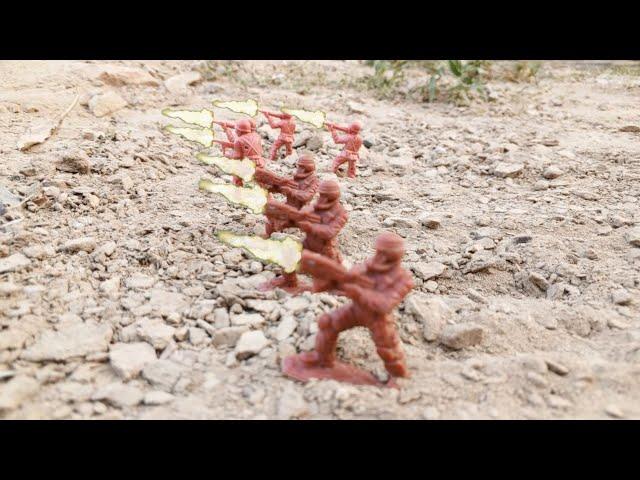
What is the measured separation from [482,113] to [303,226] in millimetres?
5200

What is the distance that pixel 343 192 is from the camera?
5820mm

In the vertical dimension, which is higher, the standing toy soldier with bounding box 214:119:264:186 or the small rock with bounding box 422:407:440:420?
the standing toy soldier with bounding box 214:119:264:186

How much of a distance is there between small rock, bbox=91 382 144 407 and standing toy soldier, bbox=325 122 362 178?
3574 millimetres

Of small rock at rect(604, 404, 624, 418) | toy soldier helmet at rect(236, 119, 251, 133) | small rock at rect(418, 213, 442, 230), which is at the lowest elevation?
small rock at rect(604, 404, 624, 418)

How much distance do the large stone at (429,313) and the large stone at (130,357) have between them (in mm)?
1766

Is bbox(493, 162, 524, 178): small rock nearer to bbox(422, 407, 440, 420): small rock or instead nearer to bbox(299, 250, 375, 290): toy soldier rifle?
bbox(299, 250, 375, 290): toy soldier rifle

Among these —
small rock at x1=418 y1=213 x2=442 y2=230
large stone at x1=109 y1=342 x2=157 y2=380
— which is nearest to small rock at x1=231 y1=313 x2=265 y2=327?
large stone at x1=109 y1=342 x2=157 y2=380

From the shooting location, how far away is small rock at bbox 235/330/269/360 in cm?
341

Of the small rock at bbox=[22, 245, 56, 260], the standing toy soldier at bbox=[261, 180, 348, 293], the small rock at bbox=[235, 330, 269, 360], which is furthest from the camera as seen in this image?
the small rock at bbox=[22, 245, 56, 260]

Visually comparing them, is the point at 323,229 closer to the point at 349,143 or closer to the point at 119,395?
the point at 119,395

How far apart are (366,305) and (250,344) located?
869mm

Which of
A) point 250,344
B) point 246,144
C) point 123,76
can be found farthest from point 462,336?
point 123,76

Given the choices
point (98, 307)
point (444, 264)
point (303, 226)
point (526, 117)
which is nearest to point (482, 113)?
point (526, 117)

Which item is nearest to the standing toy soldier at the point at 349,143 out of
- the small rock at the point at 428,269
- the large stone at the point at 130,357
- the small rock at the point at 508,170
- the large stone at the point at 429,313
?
the small rock at the point at 508,170
